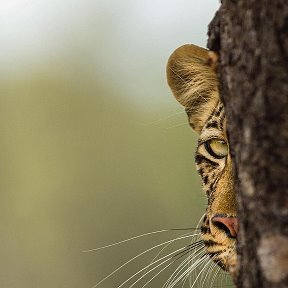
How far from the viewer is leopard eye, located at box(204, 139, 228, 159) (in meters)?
5.27

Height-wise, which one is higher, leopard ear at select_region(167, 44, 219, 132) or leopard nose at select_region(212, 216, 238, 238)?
leopard ear at select_region(167, 44, 219, 132)

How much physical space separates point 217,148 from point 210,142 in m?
0.08

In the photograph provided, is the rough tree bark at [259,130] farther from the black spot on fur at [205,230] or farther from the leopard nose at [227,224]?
the black spot on fur at [205,230]

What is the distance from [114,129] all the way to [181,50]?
51.5 ft

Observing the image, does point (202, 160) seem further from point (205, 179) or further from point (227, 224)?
point (227, 224)

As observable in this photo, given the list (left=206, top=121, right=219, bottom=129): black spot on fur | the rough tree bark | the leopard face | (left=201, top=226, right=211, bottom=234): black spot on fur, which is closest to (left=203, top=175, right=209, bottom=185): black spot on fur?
the leopard face

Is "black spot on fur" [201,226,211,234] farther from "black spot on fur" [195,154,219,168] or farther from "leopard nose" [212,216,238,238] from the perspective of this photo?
"black spot on fur" [195,154,219,168]

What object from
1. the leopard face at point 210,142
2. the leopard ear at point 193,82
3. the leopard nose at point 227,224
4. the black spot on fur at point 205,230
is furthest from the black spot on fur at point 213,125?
the leopard nose at point 227,224

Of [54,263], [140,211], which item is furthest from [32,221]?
[140,211]

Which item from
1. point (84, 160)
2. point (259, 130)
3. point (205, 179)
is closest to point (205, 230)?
point (205, 179)

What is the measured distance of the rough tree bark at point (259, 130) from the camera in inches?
116

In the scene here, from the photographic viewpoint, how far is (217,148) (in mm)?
5340

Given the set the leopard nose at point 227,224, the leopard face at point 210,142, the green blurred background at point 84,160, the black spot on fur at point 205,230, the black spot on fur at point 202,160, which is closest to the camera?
the leopard nose at point 227,224

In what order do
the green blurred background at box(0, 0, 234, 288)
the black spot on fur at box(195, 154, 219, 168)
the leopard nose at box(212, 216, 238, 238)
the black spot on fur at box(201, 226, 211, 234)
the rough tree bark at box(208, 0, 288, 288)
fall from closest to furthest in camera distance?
the rough tree bark at box(208, 0, 288, 288) < the leopard nose at box(212, 216, 238, 238) < the black spot on fur at box(201, 226, 211, 234) < the black spot on fur at box(195, 154, 219, 168) < the green blurred background at box(0, 0, 234, 288)
